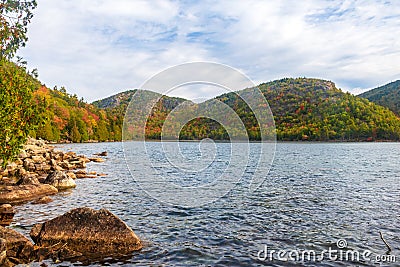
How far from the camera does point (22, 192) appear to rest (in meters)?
20.7

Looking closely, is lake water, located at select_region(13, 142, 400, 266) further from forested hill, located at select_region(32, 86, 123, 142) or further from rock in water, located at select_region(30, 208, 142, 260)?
forested hill, located at select_region(32, 86, 123, 142)

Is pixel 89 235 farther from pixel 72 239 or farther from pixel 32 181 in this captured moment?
pixel 32 181

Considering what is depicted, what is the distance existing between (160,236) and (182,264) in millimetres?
3112

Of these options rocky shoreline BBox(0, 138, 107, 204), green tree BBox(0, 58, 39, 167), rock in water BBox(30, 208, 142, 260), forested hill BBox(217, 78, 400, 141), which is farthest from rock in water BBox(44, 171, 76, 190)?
forested hill BBox(217, 78, 400, 141)

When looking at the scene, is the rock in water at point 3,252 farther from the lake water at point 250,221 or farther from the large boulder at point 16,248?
the lake water at point 250,221

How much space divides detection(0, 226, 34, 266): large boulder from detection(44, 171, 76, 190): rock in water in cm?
1413

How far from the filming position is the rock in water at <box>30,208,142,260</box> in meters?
11.8

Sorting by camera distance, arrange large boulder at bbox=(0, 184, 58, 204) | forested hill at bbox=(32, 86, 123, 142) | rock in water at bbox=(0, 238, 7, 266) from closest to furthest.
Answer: rock in water at bbox=(0, 238, 7, 266), large boulder at bbox=(0, 184, 58, 204), forested hill at bbox=(32, 86, 123, 142)

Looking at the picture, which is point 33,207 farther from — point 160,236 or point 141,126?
point 141,126

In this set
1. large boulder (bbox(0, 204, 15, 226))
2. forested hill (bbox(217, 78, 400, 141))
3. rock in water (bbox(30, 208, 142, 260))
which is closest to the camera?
rock in water (bbox(30, 208, 142, 260))

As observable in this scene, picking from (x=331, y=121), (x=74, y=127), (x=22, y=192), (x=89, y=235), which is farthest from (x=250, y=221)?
(x=331, y=121)

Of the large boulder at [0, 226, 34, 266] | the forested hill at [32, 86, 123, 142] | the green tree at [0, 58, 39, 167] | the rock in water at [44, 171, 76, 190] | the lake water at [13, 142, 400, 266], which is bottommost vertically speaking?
the lake water at [13, 142, 400, 266]

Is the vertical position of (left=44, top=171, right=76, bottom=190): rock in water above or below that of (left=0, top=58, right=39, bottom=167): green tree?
below

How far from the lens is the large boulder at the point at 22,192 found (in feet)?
65.2
